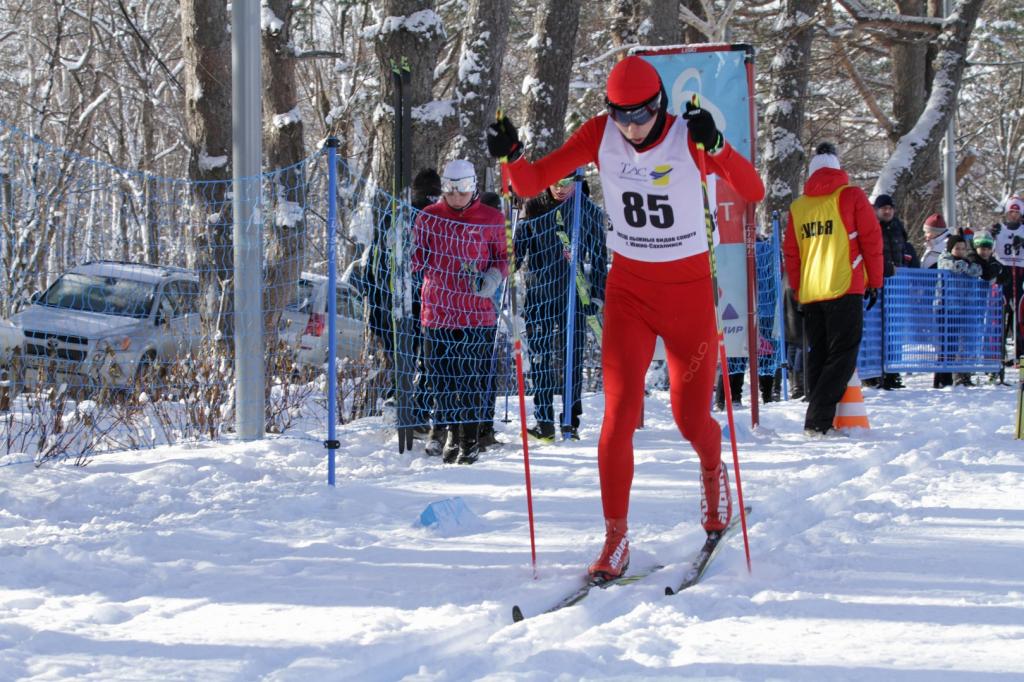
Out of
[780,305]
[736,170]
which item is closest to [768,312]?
[780,305]

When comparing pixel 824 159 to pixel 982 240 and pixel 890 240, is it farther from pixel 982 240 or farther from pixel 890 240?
pixel 982 240

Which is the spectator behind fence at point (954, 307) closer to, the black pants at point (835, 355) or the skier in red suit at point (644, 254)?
the black pants at point (835, 355)

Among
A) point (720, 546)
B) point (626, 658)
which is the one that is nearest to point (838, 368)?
point (720, 546)

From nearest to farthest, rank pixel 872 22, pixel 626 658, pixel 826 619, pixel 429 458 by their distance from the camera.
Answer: pixel 626 658 → pixel 826 619 → pixel 429 458 → pixel 872 22

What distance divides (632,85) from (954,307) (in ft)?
34.5

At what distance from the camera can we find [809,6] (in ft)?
50.9

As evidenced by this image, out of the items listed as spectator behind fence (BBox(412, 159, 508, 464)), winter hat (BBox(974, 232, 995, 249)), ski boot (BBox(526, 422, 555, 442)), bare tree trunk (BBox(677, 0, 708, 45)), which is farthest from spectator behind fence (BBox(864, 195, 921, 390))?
bare tree trunk (BBox(677, 0, 708, 45))

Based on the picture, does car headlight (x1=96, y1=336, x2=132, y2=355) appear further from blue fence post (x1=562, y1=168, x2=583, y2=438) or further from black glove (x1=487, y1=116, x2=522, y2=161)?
black glove (x1=487, y1=116, x2=522, y2=161)

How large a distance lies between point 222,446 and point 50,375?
1.18 m

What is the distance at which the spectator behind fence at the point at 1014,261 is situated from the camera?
13.7 meters

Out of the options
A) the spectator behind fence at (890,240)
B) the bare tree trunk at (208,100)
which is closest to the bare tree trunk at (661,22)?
the spectator behind fence at (890,240)

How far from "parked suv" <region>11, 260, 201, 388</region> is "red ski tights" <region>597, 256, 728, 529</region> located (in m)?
4.02

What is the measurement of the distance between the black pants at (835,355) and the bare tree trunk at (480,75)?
146 inches

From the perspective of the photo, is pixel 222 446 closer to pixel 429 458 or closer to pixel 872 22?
pixel 429 458
